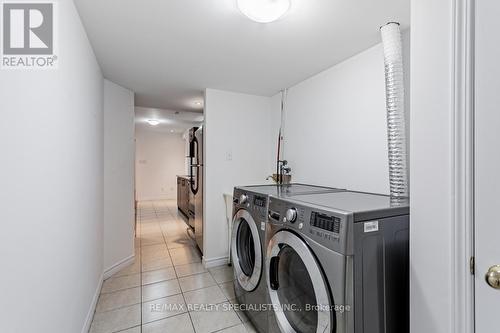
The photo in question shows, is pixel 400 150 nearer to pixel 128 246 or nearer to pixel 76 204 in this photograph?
pixel 76 204

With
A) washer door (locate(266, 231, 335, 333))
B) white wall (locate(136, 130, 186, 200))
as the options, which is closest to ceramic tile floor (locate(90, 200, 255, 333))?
washer door (locate(266, 231, 335, 333))

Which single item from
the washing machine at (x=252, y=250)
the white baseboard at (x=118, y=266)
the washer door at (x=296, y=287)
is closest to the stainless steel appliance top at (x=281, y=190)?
the washing machine at (x=252, y=250)

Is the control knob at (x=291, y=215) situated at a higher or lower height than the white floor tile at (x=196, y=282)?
higher

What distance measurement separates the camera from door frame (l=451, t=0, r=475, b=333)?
0.79m

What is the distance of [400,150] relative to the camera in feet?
4.67

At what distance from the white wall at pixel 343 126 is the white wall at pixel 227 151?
0.49 metres

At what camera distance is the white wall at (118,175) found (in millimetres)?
2611

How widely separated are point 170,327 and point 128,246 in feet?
4.77

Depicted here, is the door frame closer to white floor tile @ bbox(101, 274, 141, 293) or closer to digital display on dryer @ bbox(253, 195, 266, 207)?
digital display on dryer @ bbox(253, 195, 266, 207)

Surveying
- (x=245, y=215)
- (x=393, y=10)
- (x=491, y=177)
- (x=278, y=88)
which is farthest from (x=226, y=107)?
(x=491, y=177)

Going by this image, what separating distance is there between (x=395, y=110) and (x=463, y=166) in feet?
2.52

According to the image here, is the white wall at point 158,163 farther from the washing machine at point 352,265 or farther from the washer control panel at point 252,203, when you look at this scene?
the washing machine at point 352,265

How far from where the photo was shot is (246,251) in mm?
1961

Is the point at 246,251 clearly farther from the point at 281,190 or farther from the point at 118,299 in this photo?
the point at 118,299
